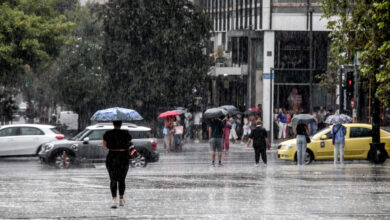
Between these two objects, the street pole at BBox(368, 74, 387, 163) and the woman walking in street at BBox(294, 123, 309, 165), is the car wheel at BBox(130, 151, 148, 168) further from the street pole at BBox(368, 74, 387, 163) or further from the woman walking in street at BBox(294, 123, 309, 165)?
the street pole at BBox(368, 74, 387, 163)

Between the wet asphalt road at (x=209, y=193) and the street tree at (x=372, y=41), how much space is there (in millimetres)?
2208

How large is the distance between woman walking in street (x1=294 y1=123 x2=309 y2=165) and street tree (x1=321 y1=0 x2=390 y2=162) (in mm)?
2480

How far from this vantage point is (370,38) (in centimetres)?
2461

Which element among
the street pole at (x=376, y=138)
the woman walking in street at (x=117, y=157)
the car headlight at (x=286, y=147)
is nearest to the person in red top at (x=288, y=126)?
the car headlight at (x=286, y=147)

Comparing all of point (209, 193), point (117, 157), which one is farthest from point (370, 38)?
point (117, 157)

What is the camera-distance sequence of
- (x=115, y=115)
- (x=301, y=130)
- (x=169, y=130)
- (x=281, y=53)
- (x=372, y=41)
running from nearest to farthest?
(x=372, y=41) < (x=301, y=130) < (x=115, y=115) < (x=169, y=130) < (x=281, y=53)

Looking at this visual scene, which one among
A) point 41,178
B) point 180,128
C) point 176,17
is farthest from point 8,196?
point 176,17

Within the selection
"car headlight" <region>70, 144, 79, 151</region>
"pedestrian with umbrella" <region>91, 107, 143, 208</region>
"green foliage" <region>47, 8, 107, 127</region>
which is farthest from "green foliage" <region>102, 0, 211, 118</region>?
"pedestrian with umbrella" <region>91, 107, 143, 208</region>

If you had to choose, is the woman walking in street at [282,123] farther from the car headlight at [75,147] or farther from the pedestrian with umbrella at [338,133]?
the car headlight at [75,147]

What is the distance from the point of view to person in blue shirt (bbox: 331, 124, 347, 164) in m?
27.5

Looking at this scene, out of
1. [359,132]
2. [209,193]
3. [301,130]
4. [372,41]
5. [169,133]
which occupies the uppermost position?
[372,41]

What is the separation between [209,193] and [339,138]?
1103 cm

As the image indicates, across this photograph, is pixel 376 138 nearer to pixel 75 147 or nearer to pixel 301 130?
pixel 301 130

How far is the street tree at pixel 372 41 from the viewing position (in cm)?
2117
